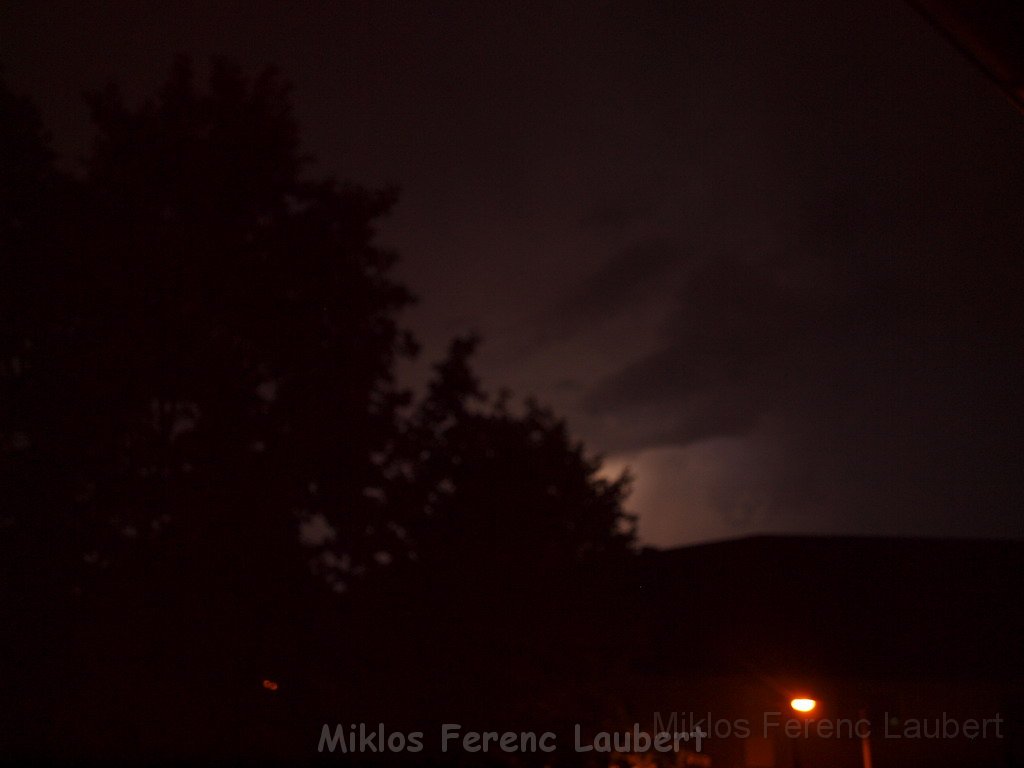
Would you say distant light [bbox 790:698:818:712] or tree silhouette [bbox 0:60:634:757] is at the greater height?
tree silhouette [bbox 0:60:634:757]

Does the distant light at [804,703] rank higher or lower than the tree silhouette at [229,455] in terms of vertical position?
lower

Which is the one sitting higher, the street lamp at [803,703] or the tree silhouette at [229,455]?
the tree silhouette at [229,455]

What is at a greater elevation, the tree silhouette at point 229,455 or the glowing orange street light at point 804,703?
the tree silhouette at point 229,455

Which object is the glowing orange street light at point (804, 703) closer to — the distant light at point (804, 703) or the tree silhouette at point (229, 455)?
the distant light at point (804, 703)

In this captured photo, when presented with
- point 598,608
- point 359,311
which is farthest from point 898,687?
point 359,311

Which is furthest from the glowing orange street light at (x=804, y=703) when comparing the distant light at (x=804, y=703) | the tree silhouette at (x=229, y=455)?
the tree silhouette at (x=229, y=455)

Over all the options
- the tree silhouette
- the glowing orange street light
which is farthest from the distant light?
the tree silhouette

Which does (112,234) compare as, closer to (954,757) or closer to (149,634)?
(149,634)

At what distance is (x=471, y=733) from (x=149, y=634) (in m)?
5.90

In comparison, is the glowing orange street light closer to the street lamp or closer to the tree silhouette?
the street lamp

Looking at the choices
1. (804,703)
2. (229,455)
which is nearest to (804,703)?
(804,703)

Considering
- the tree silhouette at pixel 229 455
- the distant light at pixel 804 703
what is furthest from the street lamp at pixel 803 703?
the tree silhouette at pixel 229 455

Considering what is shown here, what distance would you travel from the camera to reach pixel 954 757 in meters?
24.7

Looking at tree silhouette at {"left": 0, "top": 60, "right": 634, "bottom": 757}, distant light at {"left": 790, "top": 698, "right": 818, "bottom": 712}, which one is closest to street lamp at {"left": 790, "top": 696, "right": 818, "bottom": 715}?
distant light at {"left": 790, "top": 698, "right": 818, "bottom": 712}
